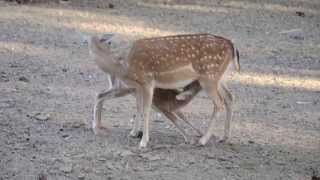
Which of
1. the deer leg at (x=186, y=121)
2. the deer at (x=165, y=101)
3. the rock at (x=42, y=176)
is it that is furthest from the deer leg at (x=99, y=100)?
the rock at (x=42, y=176)

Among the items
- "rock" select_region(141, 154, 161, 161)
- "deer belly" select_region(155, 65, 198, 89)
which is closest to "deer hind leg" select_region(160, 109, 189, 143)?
"deer belly" select_region(155, 65, 198, 89)

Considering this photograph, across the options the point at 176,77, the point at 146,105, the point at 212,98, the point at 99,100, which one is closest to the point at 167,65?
the point at 176,77

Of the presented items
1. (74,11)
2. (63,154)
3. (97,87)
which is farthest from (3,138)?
(74,11)

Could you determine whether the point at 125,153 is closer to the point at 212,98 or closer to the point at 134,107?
the point at 212,98

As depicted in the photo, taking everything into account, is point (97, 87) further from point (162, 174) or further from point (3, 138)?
point (162, 174)

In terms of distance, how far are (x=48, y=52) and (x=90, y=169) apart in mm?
5245

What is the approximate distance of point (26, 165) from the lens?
6398 mm

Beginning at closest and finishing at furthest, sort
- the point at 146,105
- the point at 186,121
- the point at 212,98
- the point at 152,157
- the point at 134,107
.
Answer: the point at 152,157, the point at 146,105, the point at 212,98, the point at 186,121, the point at 134,107

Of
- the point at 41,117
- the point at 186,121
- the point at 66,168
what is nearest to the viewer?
the point at 66,168

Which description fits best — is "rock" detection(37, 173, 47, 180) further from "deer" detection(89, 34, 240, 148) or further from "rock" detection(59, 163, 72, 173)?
"deer" detection(89, 34, 240, 148)

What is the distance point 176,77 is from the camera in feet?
23.5

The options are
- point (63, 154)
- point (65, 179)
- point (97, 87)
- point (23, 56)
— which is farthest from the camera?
point (23, 56)

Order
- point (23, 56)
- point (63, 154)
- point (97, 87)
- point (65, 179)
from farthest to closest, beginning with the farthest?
point (23, 56) < point (97, 87) < point (63, 154) < point (65, 179)

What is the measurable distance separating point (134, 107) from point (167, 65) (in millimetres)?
1607
